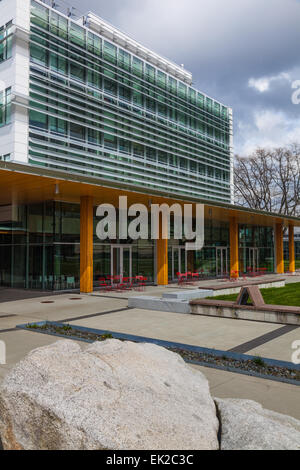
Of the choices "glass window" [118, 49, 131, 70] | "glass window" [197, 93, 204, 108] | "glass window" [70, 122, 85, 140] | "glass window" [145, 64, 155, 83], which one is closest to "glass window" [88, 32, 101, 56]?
"glass window" [118, 49, 131, 70]

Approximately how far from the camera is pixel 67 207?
2216cm

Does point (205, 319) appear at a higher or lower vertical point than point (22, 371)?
lower

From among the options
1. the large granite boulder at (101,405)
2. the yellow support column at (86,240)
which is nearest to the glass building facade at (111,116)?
the yellow support column at (86,240)

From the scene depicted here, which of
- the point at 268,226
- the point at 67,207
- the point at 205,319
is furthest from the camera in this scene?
Result: the point at 268,226

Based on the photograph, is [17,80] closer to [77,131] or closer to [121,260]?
[77,131]

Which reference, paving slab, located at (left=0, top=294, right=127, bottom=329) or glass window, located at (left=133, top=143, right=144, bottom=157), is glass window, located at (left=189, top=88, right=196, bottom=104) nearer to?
glass window, located at (left=133, top=143, right=144, bottom=157)

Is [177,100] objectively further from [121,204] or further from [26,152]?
[121,204]

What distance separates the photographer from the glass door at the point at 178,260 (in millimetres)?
28609

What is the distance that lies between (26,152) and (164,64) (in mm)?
29004

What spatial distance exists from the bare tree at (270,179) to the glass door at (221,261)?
1658 cm

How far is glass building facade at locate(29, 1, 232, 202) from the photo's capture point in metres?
36.2

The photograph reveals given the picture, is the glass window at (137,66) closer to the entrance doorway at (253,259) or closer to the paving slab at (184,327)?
the entrance doorway at (253,259)

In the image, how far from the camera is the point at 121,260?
24422mm

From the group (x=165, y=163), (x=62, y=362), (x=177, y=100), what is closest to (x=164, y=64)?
(x=177, y=100)
